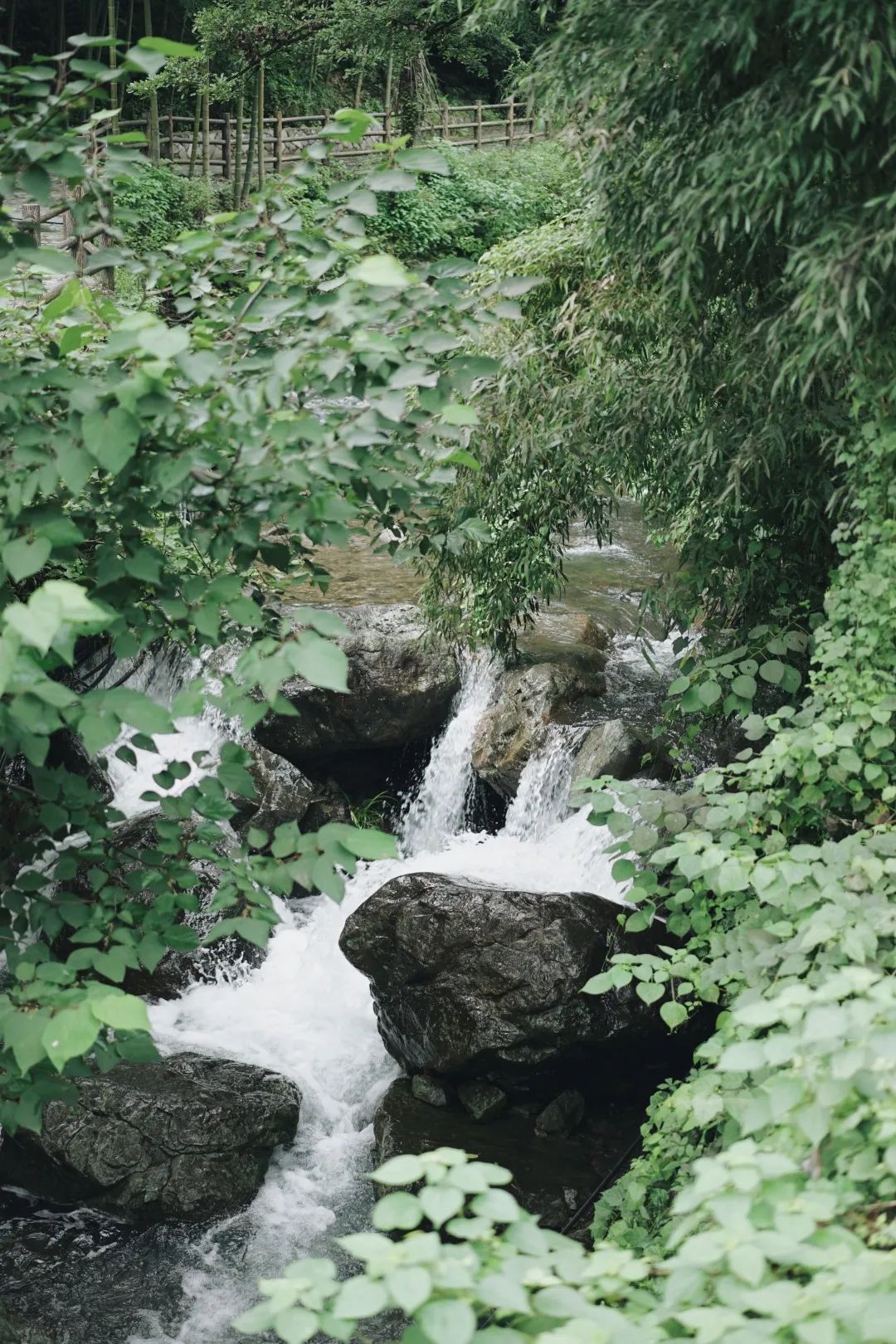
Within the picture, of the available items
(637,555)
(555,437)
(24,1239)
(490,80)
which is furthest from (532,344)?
(490,80)

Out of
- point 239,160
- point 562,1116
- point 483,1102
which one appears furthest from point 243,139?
point 562,1116

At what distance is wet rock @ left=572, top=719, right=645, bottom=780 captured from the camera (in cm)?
761

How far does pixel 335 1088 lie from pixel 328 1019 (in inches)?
26.5

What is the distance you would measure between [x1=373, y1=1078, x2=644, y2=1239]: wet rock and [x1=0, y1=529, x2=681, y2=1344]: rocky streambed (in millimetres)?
12

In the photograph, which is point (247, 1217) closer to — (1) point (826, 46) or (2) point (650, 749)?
(2) point (650, 749)

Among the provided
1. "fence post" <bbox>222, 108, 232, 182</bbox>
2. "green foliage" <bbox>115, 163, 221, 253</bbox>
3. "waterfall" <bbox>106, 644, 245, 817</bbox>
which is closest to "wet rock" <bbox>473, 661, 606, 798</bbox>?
"waterfall" <bbox>106, 644, 245, 817</bbox>

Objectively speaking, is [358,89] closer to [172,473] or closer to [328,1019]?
[328,1019]

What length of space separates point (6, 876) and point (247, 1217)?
3.70m

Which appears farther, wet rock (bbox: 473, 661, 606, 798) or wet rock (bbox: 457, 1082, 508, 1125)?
wet rock (bbox: 473, 661, 606, 798)

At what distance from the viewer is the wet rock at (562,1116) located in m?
6.17

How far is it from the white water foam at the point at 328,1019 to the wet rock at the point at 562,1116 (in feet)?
3.23

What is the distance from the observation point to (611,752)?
7.68m

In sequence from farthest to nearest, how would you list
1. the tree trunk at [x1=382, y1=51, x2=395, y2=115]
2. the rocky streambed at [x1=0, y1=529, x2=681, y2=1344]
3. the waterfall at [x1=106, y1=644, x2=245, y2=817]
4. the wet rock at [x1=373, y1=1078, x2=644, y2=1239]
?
the tree trunk at [x1=382, y1=51, x2=395, y2=115]
the waterfall at [x1=106, y1=644, x2=245, y2=817]
the wet rock at [x1=373, y1=1078, x2=644, y2=1239]
the rocky streambed at [x1=0, y1=529, x2=681, y2=1344]

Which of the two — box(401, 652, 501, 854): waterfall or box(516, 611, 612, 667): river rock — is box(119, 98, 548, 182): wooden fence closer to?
box(516, 611, 612, 667): river rock
